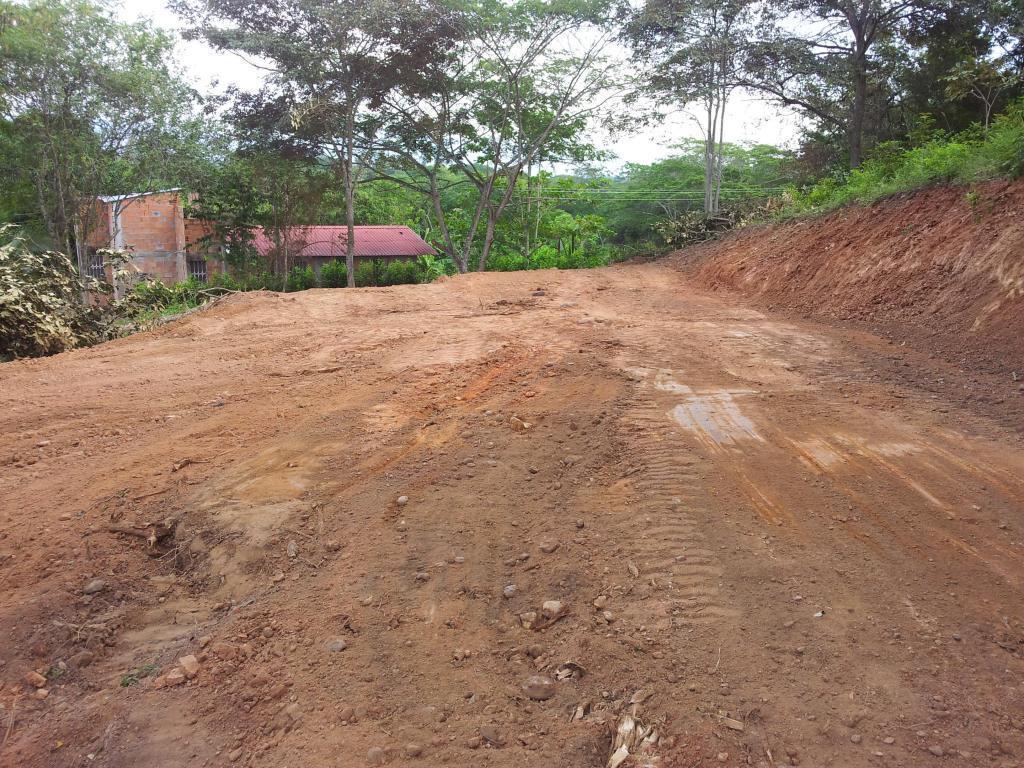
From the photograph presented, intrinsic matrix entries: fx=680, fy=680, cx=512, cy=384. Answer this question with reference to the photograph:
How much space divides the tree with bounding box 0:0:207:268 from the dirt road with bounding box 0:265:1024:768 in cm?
1525

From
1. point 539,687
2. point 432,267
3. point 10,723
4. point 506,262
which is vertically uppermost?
point 506,262

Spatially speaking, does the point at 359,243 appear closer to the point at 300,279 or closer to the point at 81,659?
the point at 300,279

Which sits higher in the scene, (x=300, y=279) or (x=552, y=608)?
(x=300, y=279)

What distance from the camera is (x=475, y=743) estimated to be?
7.98 ft

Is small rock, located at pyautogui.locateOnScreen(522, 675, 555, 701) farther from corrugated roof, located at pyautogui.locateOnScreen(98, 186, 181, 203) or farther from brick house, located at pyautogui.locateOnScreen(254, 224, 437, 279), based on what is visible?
brick house, located at pyautogui.locateOnScreen(254, 224, 437, 279)

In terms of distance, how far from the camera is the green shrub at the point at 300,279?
87.5 ft

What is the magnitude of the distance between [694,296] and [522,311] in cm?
309

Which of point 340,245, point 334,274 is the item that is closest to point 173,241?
point 334,274

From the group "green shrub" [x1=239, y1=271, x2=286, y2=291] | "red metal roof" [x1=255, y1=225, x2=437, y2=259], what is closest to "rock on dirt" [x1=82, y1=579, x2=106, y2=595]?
"green shrub" [x1=239, y1=271, x2=286, y2=291]

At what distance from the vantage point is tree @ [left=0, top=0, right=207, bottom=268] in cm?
1648

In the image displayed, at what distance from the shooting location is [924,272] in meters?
7.64

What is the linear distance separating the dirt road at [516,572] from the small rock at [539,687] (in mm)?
17

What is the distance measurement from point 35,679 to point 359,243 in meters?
28.5

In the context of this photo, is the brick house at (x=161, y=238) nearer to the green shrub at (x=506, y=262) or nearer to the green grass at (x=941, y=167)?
the green shrub at (x=506, y=262)
